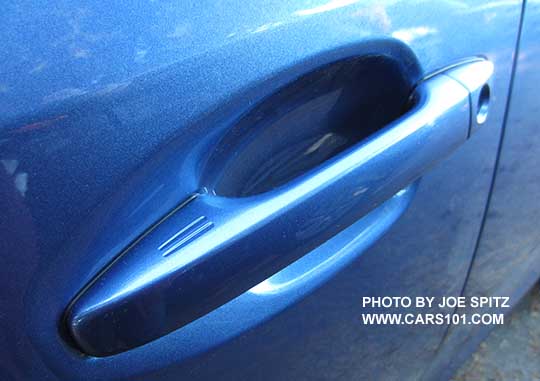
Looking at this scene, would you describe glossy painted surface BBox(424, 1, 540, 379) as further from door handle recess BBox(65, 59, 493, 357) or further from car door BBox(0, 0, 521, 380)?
door handle recess BBox(65, 59, 493, 357)

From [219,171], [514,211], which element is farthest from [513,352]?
[219,171]

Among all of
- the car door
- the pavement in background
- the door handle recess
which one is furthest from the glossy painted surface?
the pavement in background

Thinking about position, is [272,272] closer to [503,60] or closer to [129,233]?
[129,233]

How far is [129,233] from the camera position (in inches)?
31.7

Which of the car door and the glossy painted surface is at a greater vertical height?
the car door

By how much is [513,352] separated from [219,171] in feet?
6.26

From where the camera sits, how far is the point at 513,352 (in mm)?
2404

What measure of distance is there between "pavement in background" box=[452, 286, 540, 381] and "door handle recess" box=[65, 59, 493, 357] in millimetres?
1518

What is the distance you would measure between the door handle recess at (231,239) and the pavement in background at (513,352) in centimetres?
152

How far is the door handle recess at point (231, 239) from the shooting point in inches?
31.3

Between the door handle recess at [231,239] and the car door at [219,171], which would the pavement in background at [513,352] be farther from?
the door handle recess at [231,239]

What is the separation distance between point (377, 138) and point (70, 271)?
51 centimetres

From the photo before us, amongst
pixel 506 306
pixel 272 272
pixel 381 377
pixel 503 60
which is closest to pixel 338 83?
pixel 272 272

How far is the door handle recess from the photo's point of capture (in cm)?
80
